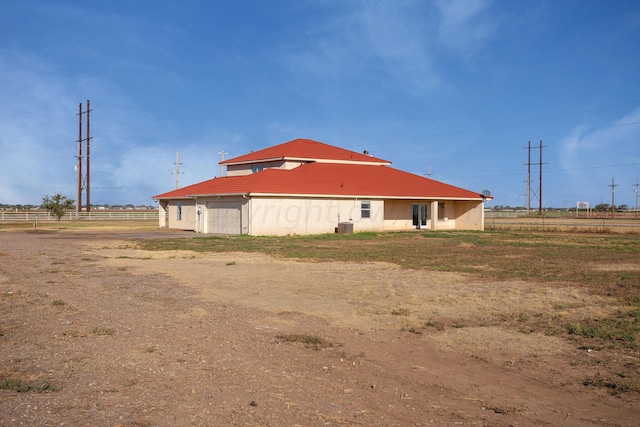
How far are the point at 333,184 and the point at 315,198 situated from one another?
280 centimetres

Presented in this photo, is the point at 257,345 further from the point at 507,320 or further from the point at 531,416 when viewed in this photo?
the point at 507,320

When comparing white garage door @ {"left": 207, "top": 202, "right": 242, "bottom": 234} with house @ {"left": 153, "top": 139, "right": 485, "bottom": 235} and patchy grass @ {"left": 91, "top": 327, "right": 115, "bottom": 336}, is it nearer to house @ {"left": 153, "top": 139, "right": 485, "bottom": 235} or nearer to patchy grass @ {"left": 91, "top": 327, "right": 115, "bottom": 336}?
house @ {"left": 153, "top": 139, "right": 485, "bottom": 235}

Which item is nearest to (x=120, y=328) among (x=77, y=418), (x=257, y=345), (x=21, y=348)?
(x=21, y=348)

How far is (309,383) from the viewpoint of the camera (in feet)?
21.3

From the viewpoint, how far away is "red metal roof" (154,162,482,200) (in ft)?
118

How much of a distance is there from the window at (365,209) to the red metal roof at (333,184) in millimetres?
693

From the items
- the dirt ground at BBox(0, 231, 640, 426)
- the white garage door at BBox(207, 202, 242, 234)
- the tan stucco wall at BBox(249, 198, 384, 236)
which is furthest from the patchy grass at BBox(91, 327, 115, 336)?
the white garage door at BBox(207, 202, 242, 234)

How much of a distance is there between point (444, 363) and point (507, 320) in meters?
3.06

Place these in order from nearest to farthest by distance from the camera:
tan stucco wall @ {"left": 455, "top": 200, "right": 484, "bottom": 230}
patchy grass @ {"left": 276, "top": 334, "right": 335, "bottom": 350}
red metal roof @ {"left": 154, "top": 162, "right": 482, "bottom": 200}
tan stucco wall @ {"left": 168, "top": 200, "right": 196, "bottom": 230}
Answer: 1. patchy grass @ {"left": 276, "top": 334, "right": 335, "bottom": 350}
2. red metal roof @ {"left": 154, "top": 162, "right": 482, "bottom": 200}
3. tan stucco wall @ {"left": 168, "top": 200, "right": 196, "bottom": 230}
4. tan stucco wall @ {"left": 455, "top": 200, "right": 484, "bottom": 230}

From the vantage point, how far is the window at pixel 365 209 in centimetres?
3903

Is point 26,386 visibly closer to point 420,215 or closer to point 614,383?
point 614,383

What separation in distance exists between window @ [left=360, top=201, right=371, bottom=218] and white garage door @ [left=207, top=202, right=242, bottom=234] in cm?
846

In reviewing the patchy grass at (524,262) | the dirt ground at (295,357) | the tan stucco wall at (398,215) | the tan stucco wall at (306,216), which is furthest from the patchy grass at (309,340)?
the tan stucco wall at (398,215)

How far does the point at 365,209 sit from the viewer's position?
1542 inches
